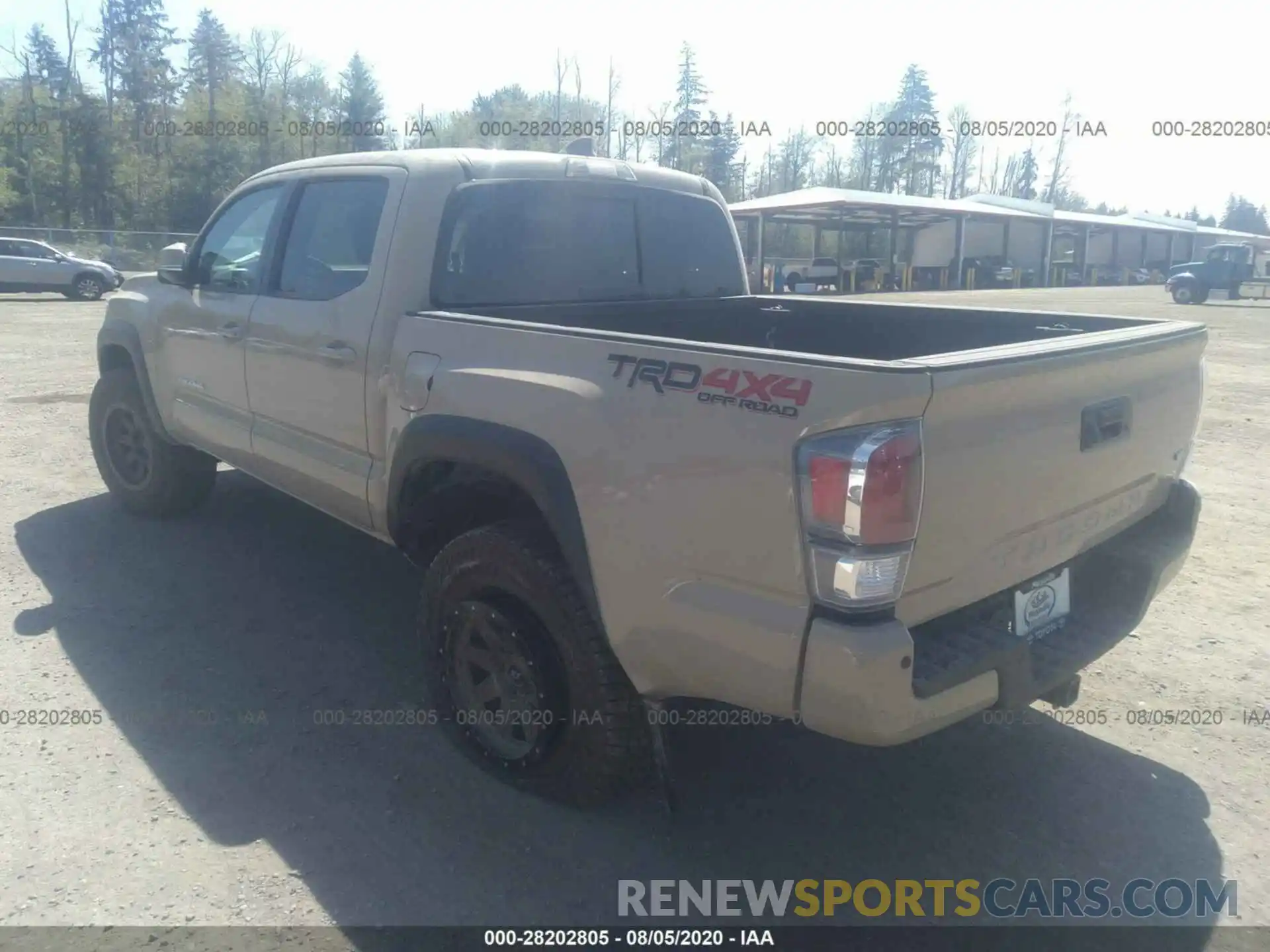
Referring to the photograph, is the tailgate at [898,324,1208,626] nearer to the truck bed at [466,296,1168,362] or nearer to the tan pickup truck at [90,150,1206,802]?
the tan pickup truck at [90,150,1206,802]

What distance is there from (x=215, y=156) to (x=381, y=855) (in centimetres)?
4736

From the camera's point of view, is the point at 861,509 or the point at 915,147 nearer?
the point at 861,509

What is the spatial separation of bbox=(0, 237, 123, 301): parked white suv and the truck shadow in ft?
76.8

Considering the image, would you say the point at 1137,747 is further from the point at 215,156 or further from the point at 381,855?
the point at 215,156

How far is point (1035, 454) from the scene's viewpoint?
8.54 ft

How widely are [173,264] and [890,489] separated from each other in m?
4.91

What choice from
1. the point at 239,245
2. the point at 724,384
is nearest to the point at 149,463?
the point at 239,245

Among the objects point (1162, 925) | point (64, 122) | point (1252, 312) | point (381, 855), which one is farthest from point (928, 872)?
point (64, 122)

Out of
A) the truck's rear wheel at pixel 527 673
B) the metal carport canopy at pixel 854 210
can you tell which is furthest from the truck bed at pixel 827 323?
the metal carport canopy at pixel 854 210

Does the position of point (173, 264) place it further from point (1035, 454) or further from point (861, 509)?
point (1035, 454)

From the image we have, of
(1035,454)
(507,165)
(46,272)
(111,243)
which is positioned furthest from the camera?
(111,243)

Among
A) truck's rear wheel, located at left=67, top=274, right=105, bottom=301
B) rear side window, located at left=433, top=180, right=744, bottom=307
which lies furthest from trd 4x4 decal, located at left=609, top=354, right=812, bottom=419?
truck's rear wheel, located at left=67, top=274, right=105, bottom=301

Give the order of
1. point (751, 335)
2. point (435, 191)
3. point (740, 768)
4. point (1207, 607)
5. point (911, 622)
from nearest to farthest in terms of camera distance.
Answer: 1. point (911, 622)
2. point (740, 768)
3. point (435, 191)
4. point (751, 335)
5. point (1207, 607)

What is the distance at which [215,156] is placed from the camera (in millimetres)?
44031
